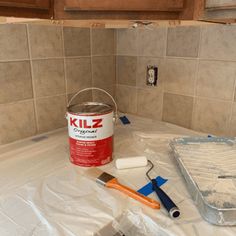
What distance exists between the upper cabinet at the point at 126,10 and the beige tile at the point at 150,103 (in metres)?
0.48

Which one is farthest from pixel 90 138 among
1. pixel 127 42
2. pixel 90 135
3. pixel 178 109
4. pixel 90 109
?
pixel 127 42

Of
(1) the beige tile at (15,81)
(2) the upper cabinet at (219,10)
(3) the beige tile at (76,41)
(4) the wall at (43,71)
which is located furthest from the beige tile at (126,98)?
(2) the upper cabinet at (219,10)

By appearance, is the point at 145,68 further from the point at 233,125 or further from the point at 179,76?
the point at 233,125

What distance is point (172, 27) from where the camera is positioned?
3.28 ft

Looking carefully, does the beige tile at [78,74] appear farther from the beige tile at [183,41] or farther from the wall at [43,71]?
the beige tile at [183,41]

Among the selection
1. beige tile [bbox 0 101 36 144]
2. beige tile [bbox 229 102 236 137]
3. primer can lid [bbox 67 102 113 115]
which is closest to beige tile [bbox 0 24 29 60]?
beige tile [bbox 0 101 36 144]

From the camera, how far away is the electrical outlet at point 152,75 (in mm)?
1093

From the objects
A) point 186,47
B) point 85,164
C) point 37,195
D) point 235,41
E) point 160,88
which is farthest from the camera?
point 160,88

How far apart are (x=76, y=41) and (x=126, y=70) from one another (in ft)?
0.94

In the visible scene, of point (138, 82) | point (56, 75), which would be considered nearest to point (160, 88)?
point (138, 82)

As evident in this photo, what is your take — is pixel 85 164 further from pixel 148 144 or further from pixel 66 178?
pixel 148 144

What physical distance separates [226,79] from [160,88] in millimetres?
285

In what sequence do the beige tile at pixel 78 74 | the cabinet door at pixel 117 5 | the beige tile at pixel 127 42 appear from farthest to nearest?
1. the beige tile at pixel 127 42
2. the beige tile at pixel 78 74
3. the cabinet door at pixel 117 5

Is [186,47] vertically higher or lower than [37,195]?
higher
